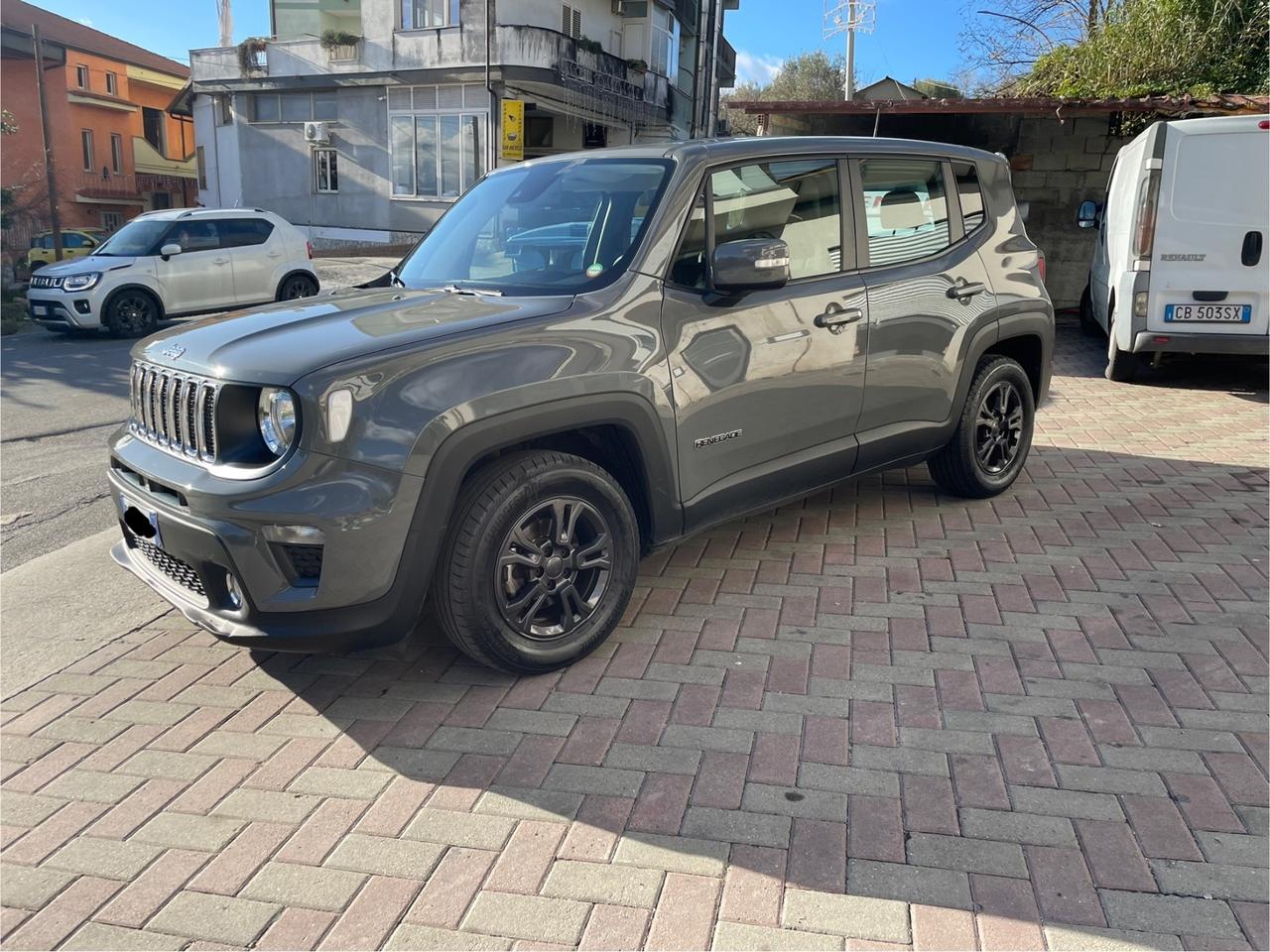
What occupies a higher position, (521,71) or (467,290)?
(521,71)

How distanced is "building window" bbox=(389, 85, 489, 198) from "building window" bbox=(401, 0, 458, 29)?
5.41 ft

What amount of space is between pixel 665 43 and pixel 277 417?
3438 centimetres

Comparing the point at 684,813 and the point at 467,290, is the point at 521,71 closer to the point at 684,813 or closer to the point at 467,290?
the point at 467,290

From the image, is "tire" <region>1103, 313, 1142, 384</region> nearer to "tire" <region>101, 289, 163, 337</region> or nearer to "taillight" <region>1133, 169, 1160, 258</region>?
"taillight" <region>1133, 169, 1160, 258</region>

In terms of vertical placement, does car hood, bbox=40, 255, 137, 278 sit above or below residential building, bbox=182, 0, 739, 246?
below

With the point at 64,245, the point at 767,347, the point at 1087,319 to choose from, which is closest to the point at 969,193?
the point at 767,347

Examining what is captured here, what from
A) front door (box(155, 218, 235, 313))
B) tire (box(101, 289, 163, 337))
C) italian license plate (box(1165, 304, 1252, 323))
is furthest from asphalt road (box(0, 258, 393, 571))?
italian license plate (box(1165, 304, 1252, 323))

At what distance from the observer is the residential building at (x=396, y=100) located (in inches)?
1014

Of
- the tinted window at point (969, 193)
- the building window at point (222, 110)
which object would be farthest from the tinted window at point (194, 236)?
the building window at point (222, 110)

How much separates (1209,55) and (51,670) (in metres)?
16.7

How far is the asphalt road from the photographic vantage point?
216 inches

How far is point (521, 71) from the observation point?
25.4 m

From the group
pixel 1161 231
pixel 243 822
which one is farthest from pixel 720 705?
pixel 1161 231

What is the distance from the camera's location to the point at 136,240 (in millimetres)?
13305
